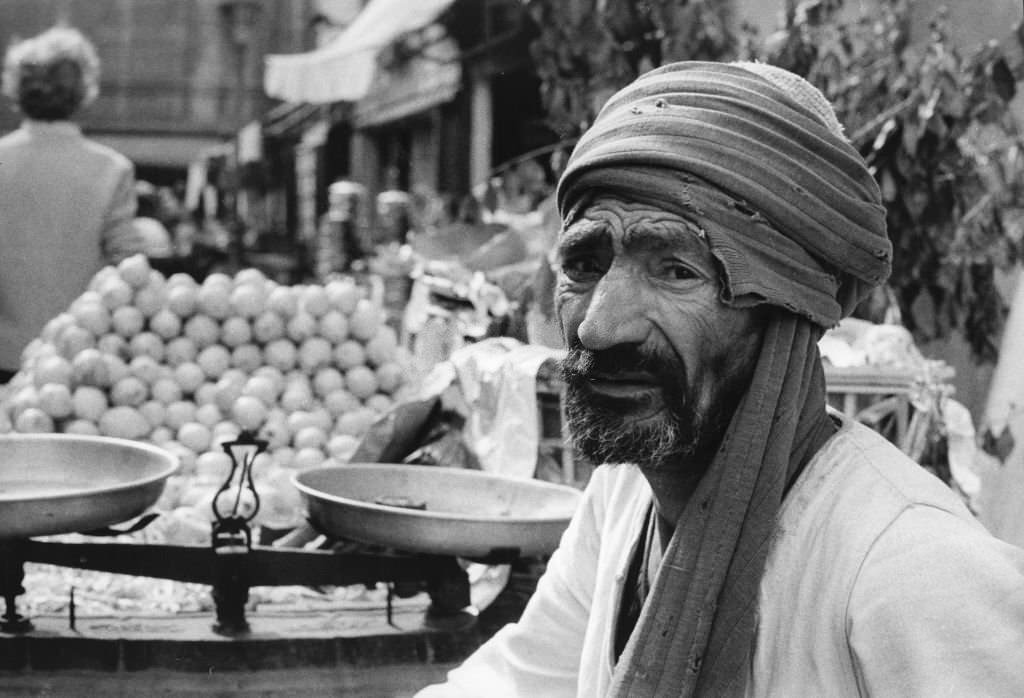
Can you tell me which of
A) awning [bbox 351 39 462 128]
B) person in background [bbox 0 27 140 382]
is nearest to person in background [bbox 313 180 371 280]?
awning [bbox 351 39 462 128]

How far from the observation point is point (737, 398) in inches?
57.8

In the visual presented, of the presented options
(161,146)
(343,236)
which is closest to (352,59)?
(343,236)

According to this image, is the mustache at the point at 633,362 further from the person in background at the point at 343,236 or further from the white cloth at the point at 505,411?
the person in background at the point at 343,236

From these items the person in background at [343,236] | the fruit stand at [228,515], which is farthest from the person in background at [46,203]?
the person in background at [343,236]

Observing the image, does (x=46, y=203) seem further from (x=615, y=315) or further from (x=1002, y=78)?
(x=615, y=315)

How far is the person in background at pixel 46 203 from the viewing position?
477cm

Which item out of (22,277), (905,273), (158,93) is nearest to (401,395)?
(22,277)

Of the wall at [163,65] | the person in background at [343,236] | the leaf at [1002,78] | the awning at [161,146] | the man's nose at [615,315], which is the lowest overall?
the person in background at [343,236]

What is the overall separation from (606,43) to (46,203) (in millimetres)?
2378

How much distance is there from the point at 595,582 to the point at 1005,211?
410 centimetres

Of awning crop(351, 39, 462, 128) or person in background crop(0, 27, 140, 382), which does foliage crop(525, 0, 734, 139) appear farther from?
awning crop(351, 39, 462, 128)

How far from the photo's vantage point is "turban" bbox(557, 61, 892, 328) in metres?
1.41

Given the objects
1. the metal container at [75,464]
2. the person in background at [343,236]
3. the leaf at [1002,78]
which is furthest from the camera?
the person in background at [343,236]

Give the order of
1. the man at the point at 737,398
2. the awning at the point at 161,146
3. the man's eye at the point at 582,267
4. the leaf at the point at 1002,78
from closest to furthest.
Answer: the man at the point at 737,398, the man's eye at the point at 582,267, the leaf at the point at 1002,78, the awning at the point at 161,146
